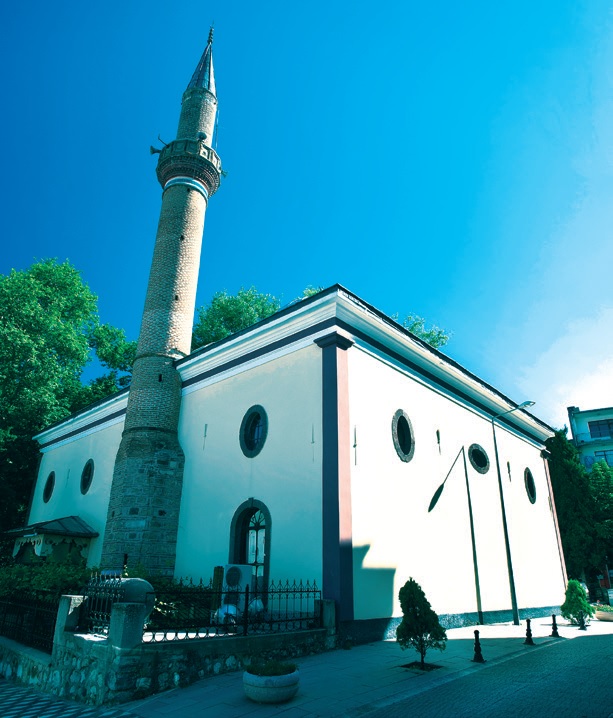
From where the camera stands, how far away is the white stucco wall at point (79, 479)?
1755 centimetres

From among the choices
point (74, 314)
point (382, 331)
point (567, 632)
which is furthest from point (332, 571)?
point (74, 314)

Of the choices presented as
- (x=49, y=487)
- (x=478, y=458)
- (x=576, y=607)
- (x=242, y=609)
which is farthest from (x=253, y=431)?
(x=49, y=487)

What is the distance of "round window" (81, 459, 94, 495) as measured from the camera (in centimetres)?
1908

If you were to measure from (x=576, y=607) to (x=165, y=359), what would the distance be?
13.7m

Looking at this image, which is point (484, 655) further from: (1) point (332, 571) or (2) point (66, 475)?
(2) point (66, 475)

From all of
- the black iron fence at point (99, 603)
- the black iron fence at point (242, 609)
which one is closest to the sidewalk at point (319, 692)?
the black iron fence at point (242, 609)

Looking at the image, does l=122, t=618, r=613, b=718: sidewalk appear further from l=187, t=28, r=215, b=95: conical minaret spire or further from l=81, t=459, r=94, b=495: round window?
l=187, t=28, r=215, b=95: conical minaret spire

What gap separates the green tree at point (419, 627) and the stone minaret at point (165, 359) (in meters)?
5.98

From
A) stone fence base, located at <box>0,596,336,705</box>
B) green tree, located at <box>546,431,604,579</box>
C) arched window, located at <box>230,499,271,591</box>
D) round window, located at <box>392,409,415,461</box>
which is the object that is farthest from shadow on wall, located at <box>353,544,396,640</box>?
green tree, located at <box>546,431,604,579</box>

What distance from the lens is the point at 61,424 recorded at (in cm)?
2189

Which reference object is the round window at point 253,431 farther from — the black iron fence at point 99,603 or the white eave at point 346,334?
the black iron fence at point 99,603

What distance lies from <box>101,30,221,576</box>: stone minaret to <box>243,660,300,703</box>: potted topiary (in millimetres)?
5451

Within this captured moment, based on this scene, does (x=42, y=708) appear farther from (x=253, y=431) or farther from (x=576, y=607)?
(x=576, y=607)

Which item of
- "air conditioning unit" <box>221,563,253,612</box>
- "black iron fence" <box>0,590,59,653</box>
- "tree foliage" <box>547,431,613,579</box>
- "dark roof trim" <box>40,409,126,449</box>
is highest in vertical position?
"dark roof trim" <box>40,409,126,449</box>
